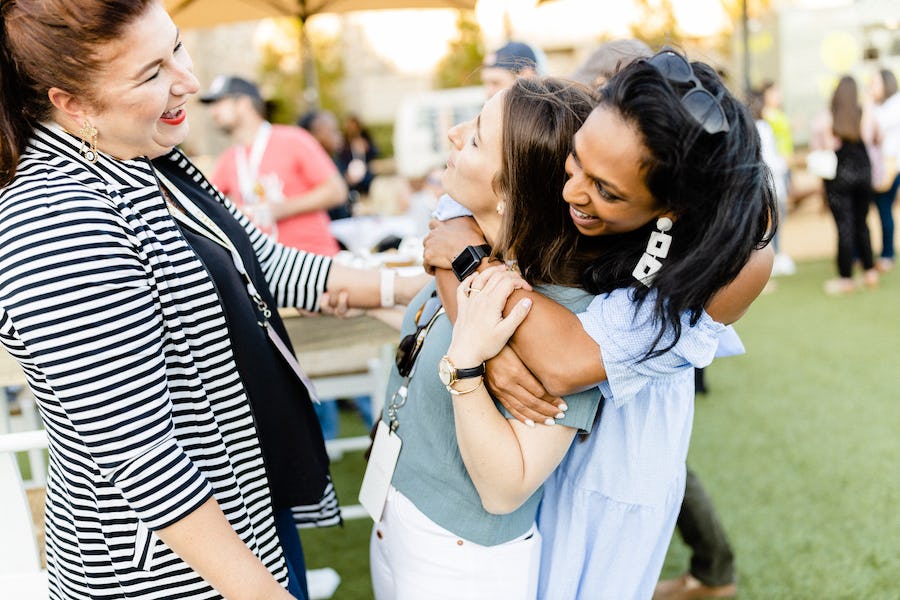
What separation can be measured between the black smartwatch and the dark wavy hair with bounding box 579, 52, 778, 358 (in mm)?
327

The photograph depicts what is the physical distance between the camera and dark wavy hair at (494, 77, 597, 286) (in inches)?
56.8

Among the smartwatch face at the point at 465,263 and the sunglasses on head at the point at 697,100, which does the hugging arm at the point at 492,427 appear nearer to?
the smartwatch face at the point at 465,263

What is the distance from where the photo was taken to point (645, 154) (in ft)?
4.05

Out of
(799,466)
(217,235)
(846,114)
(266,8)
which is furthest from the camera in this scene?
(846,114)

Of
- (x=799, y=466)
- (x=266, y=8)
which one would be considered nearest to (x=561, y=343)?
(x=799, y=466)

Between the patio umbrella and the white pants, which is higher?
the patio umbrella

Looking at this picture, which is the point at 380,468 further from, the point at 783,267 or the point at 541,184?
the point at 783,267

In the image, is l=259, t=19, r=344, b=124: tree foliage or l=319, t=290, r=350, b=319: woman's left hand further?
l=259, t=19, r=344, b=124: tree foliage

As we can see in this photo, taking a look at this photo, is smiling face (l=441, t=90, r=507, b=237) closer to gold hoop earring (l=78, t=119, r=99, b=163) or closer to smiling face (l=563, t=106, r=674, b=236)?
smiling face (l=563, t=106, r=674, b=236)

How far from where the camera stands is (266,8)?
7.00 m

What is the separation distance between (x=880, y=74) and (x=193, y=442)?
8971mm

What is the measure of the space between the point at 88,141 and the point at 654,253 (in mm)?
948

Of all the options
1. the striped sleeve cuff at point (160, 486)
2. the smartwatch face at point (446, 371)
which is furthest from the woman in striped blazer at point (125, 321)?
the smartwatch face at point (446, 371)

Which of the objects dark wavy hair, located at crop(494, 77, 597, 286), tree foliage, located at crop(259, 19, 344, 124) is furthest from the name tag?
tree foliage, located at crop(259, 19, 344, 124)
